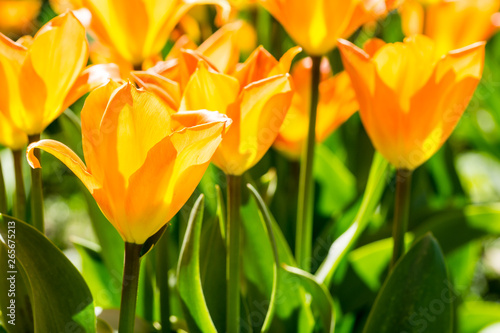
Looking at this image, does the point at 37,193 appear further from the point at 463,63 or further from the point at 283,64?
the point at 463,63

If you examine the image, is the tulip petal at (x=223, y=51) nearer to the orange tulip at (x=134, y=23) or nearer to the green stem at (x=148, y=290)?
the orange tulip at (x=134, y=23)

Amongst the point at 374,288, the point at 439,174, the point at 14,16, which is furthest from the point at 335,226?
the point at 14,16

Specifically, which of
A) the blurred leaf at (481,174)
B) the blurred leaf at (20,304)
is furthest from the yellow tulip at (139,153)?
the blurred leaf at (481,174)

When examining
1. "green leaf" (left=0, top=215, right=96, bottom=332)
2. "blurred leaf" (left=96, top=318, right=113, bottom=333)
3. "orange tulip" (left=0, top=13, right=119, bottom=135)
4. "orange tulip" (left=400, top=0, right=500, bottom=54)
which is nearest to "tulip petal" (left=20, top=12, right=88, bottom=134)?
"orange tulip" (left=0, top=13, right=119, bottom=135)

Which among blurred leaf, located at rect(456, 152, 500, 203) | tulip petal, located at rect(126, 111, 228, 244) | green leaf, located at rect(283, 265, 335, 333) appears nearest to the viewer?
tulip petal, located at rect(126, 111, 228, 244)

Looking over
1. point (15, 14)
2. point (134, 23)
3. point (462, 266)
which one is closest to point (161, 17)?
point (134, 23)

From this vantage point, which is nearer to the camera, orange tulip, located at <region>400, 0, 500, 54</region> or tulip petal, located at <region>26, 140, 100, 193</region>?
tulip petal, located at <region>26, 140, 100, 193</region>

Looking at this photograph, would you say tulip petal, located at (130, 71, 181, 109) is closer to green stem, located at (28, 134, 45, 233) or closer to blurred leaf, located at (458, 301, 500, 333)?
green stem, located at (28, 134, 45, 233)
